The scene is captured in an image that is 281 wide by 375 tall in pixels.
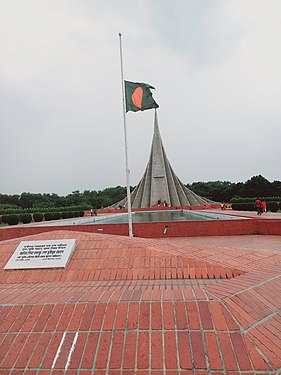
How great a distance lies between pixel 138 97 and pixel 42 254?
3911 mm

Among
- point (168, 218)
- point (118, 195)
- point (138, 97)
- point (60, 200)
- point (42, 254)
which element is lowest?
point (168, 218)

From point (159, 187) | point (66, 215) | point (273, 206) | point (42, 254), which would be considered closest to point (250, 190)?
point (159, 187)

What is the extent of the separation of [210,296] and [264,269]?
99cm

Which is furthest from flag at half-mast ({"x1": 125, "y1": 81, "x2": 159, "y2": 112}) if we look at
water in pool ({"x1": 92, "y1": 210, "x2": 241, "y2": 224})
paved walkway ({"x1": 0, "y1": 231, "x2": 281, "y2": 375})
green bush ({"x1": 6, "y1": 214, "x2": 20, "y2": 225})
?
green bush ({"x1": 6, "y1": 214, "x2": 20, "y2": 225})

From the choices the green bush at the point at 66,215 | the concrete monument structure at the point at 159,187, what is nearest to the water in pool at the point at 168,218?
the green bush at the point at 66,215

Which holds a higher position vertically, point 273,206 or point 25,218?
point 273,206

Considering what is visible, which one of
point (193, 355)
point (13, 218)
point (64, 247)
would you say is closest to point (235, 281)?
point (193, 355)

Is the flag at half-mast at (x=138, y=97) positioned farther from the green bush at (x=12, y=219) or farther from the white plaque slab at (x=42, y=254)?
the green bush at (x=12, y=219)

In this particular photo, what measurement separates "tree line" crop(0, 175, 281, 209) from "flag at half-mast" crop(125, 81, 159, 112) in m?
27.4

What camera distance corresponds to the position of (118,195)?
41.2 meters

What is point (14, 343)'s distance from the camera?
131 cm

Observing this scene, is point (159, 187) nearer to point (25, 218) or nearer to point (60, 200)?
point (25, 218)

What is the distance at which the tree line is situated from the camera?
108ft

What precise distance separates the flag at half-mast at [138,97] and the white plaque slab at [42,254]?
3552 mm
